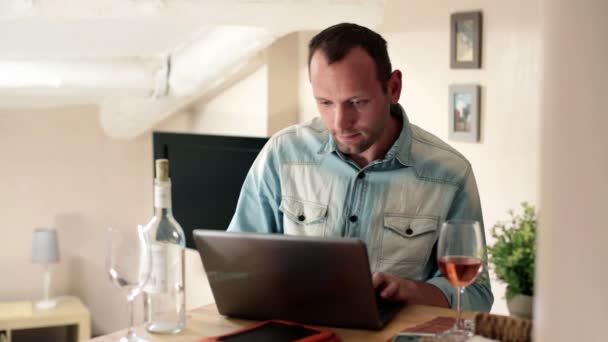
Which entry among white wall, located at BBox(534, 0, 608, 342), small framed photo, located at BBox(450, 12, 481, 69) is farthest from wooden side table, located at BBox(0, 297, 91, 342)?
white wall, located at BBox(534, 0, 608, 342)

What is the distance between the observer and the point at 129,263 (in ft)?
5.67

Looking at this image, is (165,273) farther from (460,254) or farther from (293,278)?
(460,254)

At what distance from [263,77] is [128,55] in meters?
0.70

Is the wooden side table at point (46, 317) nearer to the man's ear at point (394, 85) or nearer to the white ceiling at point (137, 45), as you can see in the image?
the white ceiling at point (137, 45)

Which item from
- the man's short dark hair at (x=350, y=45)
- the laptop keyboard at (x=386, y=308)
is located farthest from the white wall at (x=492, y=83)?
the laptop keyboard at (x=386, y=308)

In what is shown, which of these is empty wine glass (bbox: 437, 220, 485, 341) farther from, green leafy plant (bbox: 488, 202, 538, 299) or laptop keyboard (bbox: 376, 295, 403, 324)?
laptop keyboard (bbox: 376, 295, 403, 324)

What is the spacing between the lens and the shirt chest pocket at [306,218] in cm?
213

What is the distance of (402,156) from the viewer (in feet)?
6.91

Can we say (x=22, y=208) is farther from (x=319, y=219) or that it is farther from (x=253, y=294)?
(x=253, y=294)

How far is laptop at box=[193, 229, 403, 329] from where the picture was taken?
1.53 meters

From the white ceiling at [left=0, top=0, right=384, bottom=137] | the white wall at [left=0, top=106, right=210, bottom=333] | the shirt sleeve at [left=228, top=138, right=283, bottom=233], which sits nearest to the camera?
the shirt sleeve at [left=228, top=138, right=283, bottom=233]

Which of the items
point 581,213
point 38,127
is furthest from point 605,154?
point 38,127

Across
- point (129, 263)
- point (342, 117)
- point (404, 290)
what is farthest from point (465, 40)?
point (129, 263)

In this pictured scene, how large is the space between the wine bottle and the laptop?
0.17ft
